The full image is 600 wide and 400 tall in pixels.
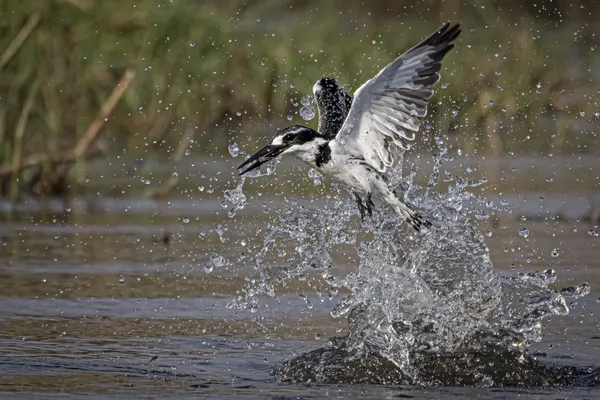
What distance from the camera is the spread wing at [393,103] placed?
6.50m

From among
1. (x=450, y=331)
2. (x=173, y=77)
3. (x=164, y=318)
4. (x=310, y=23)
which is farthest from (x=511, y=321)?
(x=310, y=23)

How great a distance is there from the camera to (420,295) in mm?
6520

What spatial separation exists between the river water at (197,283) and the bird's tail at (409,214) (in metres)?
0.63

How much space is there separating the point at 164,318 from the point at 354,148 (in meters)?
1.33

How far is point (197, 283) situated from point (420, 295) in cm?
185

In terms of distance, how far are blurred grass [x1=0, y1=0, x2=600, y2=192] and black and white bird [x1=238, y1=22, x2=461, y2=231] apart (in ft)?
13.2

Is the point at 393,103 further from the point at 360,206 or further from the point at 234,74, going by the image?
the point at 234,74

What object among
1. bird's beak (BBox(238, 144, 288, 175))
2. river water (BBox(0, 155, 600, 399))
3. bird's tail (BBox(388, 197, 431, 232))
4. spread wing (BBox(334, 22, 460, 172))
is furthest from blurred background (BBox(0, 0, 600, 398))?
bird's beak (BBox(238, 144, 288, 175))

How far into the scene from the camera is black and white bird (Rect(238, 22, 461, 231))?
6.52 meters

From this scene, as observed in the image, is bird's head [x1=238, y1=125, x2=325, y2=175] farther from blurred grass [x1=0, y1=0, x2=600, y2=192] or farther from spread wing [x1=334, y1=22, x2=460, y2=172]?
blurred grass [x1=0, y1=0, x2=600, y2=192]

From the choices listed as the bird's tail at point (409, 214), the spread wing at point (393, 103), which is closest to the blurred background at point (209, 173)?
the bird's tail at point (409, 214)

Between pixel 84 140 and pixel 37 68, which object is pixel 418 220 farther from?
pixel 37 68

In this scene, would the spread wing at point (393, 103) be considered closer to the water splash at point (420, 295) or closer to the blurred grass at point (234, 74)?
the water splash at point (420, 295)

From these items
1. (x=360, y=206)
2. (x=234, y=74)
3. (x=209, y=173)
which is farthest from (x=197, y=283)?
(x=234, y=74)
